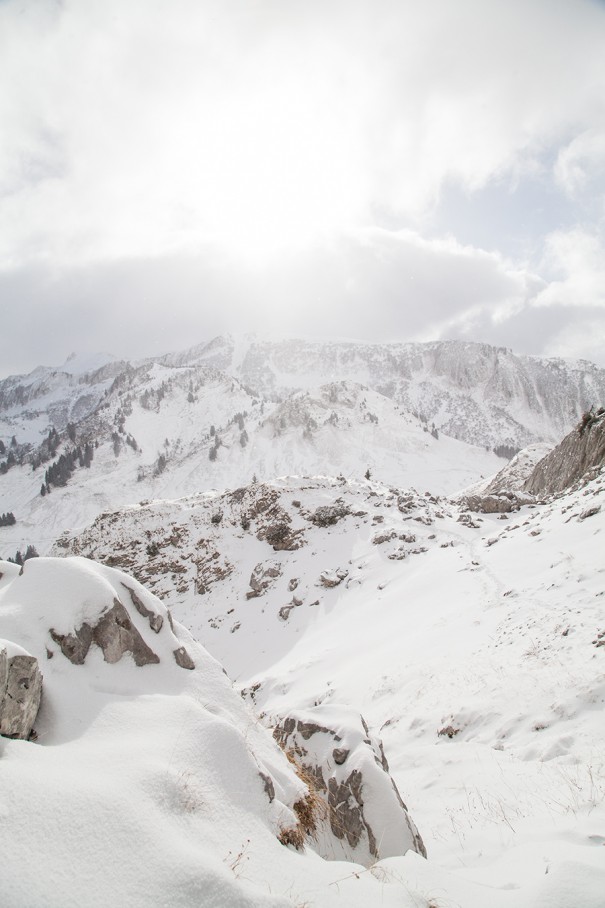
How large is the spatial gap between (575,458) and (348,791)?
27.5 m

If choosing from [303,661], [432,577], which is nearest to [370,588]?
[432,577]

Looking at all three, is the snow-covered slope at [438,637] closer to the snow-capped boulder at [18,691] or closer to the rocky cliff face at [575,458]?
the snow-capped boulder at [18,691]

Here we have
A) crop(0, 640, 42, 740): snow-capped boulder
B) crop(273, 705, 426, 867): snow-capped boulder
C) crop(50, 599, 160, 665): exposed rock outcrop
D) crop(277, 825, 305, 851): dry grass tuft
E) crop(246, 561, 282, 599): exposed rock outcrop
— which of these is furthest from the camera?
crop(246, 561, 282, 599): exposed rock outcrop

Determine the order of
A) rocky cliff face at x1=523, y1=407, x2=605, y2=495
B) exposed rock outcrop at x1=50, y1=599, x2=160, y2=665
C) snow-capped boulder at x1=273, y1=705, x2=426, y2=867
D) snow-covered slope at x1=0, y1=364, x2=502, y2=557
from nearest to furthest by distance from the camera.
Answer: snow-capped boulder at x1=273, y1=705, x2=426, y2=867 → exposed rock outcrop at x1=50, y1=599, x2=160, y2=665 → rocky cliff face at x1=523, y1=407, x2=605, y2=495 → snow-covered slope at x1=0, y1=364, x2=502, y2=557

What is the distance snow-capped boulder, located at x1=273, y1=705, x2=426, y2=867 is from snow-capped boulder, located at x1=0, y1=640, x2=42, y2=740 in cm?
374

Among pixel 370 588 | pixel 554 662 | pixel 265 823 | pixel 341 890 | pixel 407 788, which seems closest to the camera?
pixel 341 890

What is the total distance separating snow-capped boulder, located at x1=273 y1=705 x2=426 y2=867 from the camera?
520 cm

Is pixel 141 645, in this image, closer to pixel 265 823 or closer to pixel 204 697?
pixel 204 697

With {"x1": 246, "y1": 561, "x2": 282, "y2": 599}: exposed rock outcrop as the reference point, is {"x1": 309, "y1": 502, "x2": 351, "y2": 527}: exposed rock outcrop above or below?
above

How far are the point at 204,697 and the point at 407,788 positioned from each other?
4.26 metres

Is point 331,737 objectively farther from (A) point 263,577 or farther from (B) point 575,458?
(B) point 575,458

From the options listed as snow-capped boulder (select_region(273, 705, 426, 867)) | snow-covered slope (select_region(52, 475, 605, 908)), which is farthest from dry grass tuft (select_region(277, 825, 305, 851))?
snow-covered slope (select_region(52, 475, 605, 908))

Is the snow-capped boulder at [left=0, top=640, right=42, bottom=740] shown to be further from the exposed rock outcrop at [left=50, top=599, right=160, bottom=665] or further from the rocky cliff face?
the rocky cliff face

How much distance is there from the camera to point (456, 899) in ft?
11.9
